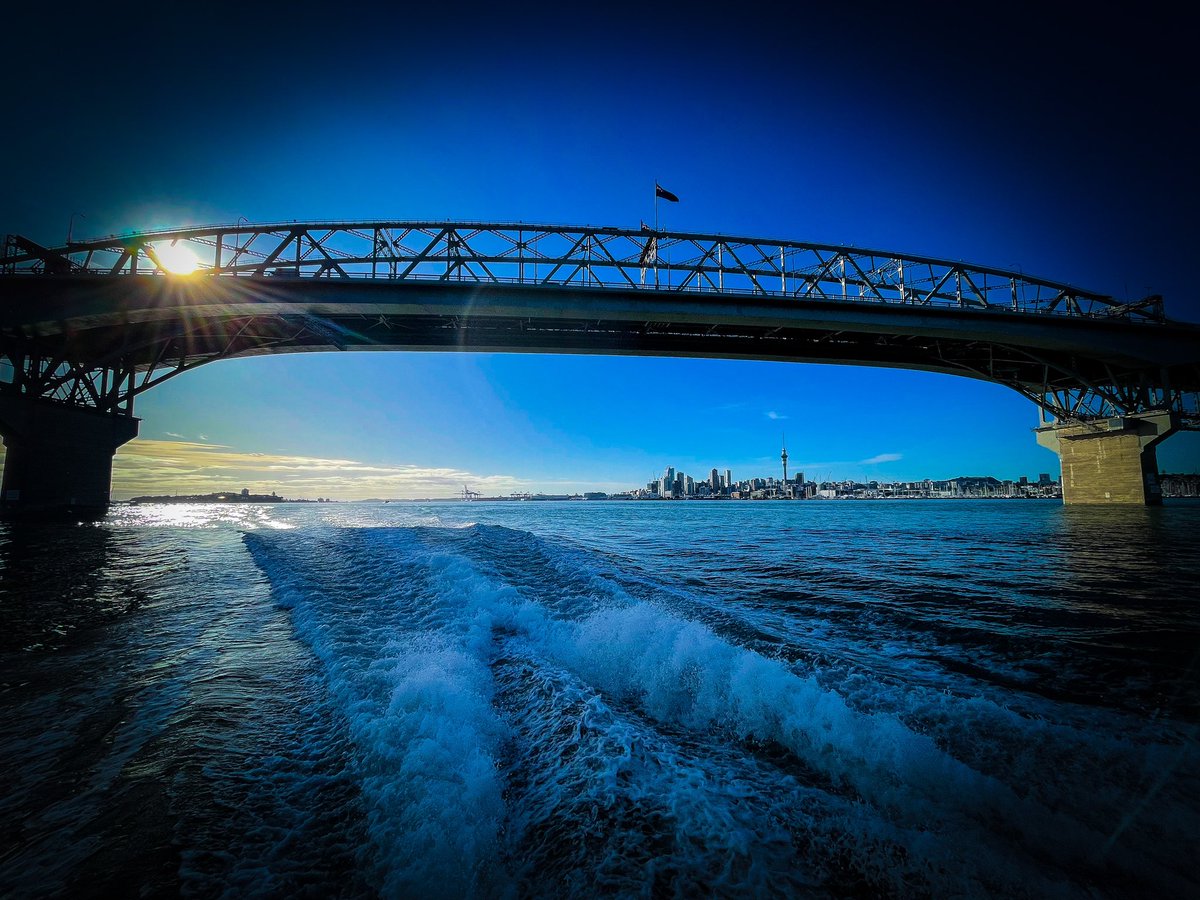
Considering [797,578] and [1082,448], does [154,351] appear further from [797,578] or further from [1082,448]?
[1082,448]

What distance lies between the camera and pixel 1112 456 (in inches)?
1427

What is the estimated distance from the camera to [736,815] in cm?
230

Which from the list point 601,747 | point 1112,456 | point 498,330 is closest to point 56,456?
point 498,330

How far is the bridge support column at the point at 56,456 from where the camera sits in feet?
77.2

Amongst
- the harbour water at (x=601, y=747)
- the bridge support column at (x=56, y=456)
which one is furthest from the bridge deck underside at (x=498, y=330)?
the harbour water at (x=601, y=747)

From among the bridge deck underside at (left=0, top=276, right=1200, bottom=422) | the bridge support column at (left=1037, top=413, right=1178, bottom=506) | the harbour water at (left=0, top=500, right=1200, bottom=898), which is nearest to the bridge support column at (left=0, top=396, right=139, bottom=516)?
the bridge deck underside at (left=0, top=276, right=1200, bottom=422)

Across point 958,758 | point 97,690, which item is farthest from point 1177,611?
point 97,690

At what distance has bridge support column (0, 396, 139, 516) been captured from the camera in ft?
77.2

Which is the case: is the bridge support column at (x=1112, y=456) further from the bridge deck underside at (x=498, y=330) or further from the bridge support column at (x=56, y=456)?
the bridge support column at (x=56, y=456)

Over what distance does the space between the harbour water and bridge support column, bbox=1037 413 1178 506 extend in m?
44.2

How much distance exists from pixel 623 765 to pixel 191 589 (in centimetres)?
909

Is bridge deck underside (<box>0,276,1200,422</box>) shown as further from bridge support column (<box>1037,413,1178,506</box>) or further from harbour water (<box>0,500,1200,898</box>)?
harbour water (<box>0,500,1200,898</box>)

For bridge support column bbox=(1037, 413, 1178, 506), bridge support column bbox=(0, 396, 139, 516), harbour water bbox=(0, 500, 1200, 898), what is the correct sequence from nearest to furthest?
harbour water bbox=(0, 500, 1200, 898) < bridge support column bbox=(0, 396, 139, 516) < bridge support column bbox=(1037, 413, 1178, 506)

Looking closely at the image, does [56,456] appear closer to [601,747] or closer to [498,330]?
[498,330]
